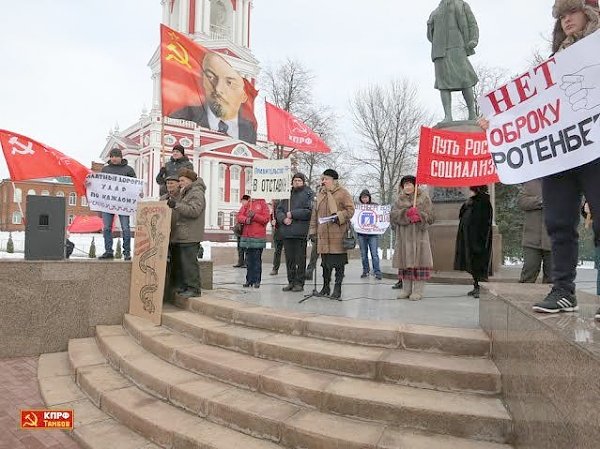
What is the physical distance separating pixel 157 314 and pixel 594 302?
4931mm

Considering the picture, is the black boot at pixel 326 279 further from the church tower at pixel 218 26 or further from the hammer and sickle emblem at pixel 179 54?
the church tower at pixel 218 26

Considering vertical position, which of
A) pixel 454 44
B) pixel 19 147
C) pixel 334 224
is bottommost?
pixel 334 224

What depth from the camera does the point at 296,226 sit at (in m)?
6.61

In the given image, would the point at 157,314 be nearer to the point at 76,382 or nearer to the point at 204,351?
the point at 76,382

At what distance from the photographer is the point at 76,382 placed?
4.82 metres

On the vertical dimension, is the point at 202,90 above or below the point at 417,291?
above

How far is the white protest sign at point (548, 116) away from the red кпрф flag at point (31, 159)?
664 centimetres

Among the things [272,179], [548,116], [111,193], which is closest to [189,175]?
[272,179]

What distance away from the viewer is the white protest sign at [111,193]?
7.22 metres

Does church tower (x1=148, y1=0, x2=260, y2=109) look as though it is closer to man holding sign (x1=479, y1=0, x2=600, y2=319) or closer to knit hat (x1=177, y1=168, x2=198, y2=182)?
knit hat (x1=177, y1=168, x2=198, y2=182)

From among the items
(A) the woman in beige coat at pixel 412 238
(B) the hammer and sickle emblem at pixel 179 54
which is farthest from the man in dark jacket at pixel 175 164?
(A) the woman in beige coat at pixel 412 238

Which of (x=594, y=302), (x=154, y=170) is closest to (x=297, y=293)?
(x=594, y=302)

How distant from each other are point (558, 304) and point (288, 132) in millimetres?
5746

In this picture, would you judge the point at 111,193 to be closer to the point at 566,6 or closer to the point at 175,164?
the point at 175,164
